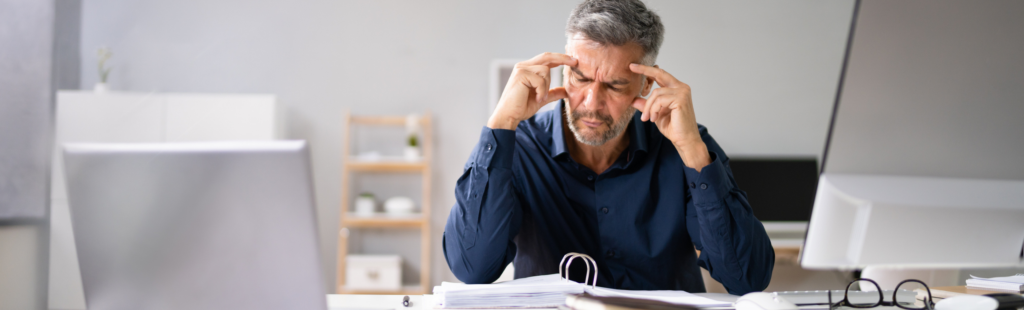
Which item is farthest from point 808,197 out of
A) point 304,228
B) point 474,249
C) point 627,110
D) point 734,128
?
point 304,228

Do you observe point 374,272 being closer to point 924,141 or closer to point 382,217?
point 382,217

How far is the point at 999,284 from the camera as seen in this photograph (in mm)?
1125

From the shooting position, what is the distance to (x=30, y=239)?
4.56ft

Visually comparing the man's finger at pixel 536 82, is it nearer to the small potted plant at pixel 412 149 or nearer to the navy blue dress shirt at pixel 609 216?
the navy blue dress shirt at pixel 609 216

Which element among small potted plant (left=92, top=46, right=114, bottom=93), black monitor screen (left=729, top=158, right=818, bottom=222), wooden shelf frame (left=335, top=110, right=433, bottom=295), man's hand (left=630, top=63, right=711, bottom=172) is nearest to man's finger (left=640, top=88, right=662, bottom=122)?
man's hand (left=630, top=63, right=711, bottom=172)

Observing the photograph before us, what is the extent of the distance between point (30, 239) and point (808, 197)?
3.54 meters

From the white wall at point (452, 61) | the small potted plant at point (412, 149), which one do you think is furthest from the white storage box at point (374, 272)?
the small potted plant at point (412, 149)

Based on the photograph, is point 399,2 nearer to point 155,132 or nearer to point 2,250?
point 155,132

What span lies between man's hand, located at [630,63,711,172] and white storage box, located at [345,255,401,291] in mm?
2647

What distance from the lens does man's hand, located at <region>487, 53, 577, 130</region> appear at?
A: 1.19 meters

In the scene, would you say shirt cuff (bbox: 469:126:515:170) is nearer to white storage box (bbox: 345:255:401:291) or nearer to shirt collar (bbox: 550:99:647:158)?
shirt collar (bbox: 550:99:647:158)

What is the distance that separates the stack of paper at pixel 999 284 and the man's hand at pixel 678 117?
61cm

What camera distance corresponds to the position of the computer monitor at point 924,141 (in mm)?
660

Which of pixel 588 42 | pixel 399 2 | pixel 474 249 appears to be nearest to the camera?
pixel 474 249
